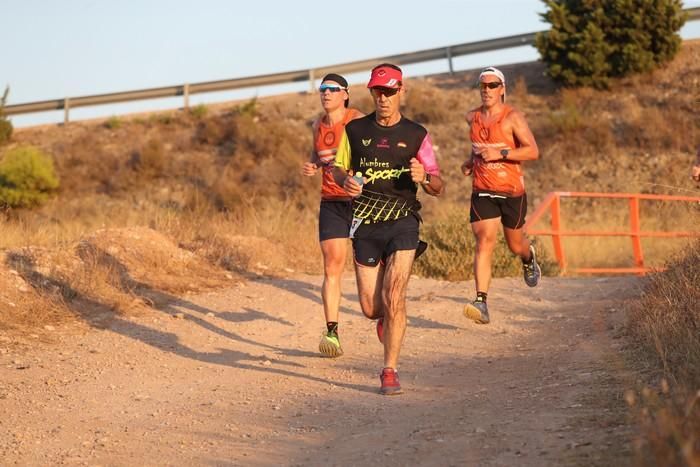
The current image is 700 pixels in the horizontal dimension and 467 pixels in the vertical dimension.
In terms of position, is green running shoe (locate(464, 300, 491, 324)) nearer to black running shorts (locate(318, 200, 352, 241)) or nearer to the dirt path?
the dirt path

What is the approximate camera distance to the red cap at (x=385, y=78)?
24.0ft

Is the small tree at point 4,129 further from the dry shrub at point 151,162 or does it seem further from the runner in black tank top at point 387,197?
the runner in black tank top at point 387,197

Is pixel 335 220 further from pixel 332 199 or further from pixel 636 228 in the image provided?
pixel 636 228

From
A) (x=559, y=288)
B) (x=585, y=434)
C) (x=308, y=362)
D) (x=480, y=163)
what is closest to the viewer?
(x=585, y=434)

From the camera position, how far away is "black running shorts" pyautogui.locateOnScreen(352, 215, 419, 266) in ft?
24.6

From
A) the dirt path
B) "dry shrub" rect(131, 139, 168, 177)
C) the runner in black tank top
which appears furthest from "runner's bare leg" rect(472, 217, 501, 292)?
"dry shrub" rect(131, 139, 168, 177)

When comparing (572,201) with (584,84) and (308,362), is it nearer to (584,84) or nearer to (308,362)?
(584,84)

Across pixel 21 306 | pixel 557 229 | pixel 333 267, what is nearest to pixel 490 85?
pixel 333 267

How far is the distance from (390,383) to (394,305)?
1.67 feet

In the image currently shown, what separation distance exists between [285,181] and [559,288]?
18.0 m

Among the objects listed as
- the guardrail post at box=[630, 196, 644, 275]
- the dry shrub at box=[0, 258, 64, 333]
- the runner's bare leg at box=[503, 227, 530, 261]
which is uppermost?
the runner's bare leg at box=[503, 227, 530, 261]

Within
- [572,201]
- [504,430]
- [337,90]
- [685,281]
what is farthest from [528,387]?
[572,201]

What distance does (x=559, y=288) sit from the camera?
42.2 feet

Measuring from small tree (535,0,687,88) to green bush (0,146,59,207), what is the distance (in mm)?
14047
